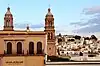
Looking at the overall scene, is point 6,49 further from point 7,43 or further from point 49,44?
point 49,44

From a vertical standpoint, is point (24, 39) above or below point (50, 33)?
above

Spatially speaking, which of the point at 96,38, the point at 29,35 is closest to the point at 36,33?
the point at 29,35

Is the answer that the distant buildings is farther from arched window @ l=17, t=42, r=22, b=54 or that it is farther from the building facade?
arched window @ l=17, t=42, r=22, b=54

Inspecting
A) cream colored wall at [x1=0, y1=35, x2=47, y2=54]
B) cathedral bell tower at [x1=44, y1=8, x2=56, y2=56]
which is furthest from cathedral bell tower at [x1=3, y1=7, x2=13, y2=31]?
cream colored wall at [x1=0, y1=35, x2=47, y2=54]

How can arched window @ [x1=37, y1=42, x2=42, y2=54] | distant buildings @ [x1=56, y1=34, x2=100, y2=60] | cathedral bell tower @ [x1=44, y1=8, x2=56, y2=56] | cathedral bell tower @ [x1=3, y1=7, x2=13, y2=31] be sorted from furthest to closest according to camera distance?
distant buildings @ [x1=56, y1=34, x2=100, y2=60] < cathedral bell tower @ [x1=44, y1=8, x2=56, y2=56] < cathedral bell tower @ [x1=3, y1=7, x2=13, y2=31] < arched window @ [x1=37, y1=42, x2=42, y2=54]

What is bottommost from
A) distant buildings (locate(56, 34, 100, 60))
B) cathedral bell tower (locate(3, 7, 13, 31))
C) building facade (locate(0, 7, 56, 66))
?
distant buildings (locate(56, 34, 100, 60))

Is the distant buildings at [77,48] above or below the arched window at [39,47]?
below

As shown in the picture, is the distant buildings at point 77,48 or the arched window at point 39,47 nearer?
the arched window at point 39,47

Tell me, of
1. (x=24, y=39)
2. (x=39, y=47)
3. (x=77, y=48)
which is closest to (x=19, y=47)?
(x=24, y=39)

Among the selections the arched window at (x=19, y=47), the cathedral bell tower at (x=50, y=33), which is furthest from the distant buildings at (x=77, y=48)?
the arched window at (x=19, y=47)

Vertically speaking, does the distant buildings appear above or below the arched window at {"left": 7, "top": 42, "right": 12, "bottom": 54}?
below

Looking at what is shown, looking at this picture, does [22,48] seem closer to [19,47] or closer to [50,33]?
[19,47]

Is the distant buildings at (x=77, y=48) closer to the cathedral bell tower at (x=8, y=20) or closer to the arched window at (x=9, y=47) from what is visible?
the cathedral bell tower at (x=8, y=20)

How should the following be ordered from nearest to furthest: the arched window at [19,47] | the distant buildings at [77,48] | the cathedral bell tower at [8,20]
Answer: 1. the arched window at [19,47]
2. the cathedral bell tower at [8,20]
3. the distant buildings at [77,48]
